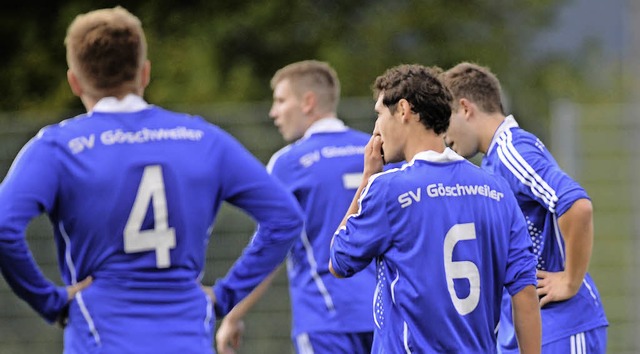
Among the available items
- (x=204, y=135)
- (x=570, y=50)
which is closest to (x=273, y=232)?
(x=204, y=135)

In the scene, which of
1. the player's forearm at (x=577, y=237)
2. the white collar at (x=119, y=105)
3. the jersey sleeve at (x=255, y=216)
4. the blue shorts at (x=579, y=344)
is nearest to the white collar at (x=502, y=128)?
the player's forearm at (x=577, y=237)

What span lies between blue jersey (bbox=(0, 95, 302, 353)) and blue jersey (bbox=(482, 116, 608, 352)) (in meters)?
1.48

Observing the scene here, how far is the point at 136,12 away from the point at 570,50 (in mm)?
8186

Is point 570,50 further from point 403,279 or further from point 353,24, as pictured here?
point 403,279

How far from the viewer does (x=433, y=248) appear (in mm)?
4715

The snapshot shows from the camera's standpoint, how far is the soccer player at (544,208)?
18.1 ft

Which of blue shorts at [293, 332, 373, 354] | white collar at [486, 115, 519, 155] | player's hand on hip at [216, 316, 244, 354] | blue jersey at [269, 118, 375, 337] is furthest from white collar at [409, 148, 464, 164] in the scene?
player's hand on hip at [216, 316, 244, 354]

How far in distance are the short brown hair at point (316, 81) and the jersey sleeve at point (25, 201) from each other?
359cm

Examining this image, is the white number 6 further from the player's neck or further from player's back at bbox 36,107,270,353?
the player's neck

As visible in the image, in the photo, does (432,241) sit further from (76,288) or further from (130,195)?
(76,288)

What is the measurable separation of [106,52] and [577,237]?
2054mm

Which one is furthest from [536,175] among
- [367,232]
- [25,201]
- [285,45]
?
[285,45]

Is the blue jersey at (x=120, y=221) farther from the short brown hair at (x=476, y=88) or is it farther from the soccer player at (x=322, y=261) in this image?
the soccer player at (x=322, y=261)

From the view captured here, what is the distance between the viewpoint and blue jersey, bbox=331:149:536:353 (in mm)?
4711
